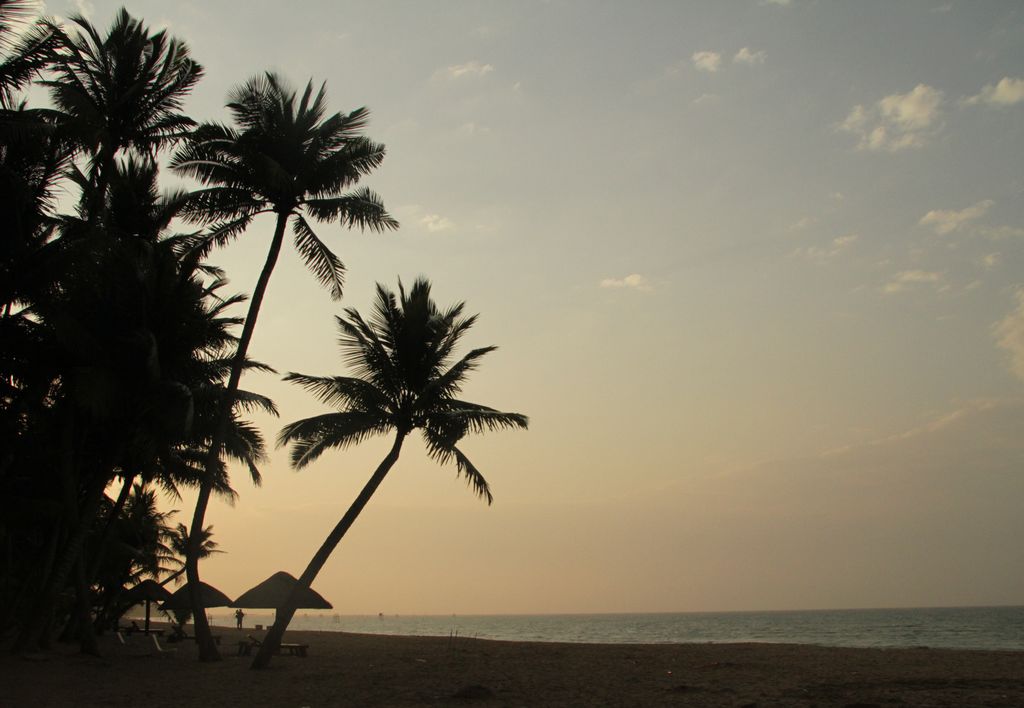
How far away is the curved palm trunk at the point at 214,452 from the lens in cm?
1714

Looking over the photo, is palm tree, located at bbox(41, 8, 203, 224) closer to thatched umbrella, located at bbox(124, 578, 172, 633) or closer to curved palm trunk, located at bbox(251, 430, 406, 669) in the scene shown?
curved palm trunk, located at bbox(251, 430, 406, 669)

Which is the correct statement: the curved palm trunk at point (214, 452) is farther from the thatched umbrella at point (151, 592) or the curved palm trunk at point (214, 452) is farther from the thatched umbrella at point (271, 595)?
the thatched umbrella at point (151, 592)

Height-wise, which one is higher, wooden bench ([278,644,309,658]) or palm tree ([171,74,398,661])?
palm tree ([171,74,398,661])

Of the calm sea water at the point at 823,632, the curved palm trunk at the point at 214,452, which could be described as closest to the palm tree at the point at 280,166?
the curved palm trunk at the point at 214,452

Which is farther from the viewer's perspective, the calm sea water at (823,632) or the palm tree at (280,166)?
the calm sea water at (823,632)

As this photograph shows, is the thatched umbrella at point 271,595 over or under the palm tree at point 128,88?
under

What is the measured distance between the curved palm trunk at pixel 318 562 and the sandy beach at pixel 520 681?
1.64ft

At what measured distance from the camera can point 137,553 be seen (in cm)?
2841

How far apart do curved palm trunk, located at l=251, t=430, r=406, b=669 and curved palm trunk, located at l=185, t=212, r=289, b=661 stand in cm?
176

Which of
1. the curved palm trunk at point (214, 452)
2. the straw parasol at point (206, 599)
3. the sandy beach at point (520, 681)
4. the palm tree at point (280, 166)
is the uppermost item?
the palm tree at point (280, 166)

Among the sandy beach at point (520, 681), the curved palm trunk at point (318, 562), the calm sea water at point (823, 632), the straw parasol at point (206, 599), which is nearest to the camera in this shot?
the sandy beach at point (520, 681)

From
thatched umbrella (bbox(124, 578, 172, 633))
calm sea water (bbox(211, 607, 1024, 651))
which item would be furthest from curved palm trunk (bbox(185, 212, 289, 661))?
calm sea water (bbox(211, 607, 1024, 651))

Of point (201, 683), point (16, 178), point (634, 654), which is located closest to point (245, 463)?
point (201, 683)

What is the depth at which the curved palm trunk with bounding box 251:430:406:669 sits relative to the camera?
669 inches
